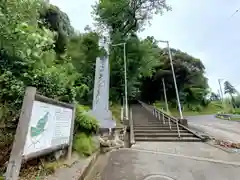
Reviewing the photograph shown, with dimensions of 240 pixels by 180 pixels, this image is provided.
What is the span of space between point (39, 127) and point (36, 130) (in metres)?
0.08

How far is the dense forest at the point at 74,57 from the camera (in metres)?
3.34

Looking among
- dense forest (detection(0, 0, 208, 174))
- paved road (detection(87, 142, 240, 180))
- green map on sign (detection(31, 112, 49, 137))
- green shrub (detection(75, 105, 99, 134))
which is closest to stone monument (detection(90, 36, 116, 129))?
dense forest (detection(0, 0, 208, 174))

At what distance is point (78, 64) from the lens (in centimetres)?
1034

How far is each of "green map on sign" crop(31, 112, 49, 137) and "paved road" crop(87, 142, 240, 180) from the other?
1428 mm

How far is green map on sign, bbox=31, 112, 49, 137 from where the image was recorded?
233 centimetres

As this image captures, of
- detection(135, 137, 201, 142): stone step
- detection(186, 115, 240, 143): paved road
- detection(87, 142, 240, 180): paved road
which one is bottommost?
detection(87, 142, 240, 180): paved road

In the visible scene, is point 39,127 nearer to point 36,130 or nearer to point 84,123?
point 36,130

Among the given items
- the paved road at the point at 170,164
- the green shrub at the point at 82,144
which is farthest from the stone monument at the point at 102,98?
the green shrub at the point at 82,144

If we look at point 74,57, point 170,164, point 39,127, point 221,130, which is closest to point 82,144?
point 39,127

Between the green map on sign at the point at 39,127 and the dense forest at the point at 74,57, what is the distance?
3.00 ft

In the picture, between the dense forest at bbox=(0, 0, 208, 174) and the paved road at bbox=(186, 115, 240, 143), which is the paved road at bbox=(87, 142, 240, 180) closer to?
the dense forest at bbox=(0, 0, 208, 174)

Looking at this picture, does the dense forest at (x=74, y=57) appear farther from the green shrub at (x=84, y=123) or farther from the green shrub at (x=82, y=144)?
the green shrub at (x=82, y=144)

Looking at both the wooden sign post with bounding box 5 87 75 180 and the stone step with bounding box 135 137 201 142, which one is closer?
the wooden sign post with bounding box 5 87 75 180

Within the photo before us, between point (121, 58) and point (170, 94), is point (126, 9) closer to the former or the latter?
point (121, 58)
